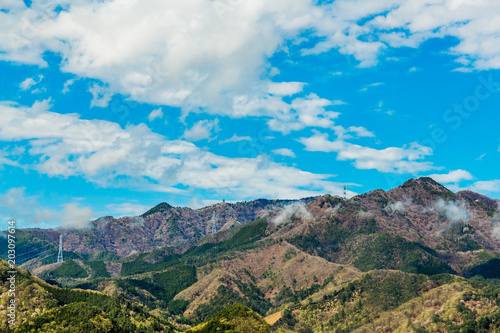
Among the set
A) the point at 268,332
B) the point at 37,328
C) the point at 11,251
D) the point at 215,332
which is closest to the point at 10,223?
the point at 11,251

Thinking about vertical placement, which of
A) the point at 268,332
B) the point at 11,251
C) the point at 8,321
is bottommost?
the point at 268,332

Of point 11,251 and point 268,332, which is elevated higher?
point 11,251

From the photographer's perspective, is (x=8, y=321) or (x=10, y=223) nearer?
(x=10, y=223)

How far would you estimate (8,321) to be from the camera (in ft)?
650

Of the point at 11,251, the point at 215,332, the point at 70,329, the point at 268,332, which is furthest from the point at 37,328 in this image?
the point at 268,332

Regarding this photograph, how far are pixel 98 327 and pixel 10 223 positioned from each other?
58526 millimetres

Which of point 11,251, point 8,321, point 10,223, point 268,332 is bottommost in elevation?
point 268,332

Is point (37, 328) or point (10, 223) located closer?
point (10, 223)

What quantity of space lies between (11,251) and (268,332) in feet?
355

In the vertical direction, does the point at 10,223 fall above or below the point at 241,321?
above

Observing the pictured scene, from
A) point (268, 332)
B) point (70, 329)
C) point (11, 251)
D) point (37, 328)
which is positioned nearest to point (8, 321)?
point (37, 328)

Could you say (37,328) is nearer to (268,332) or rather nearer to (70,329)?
(70,329)

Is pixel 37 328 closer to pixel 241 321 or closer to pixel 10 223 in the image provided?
pixel 10 223

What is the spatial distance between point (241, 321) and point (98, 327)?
61582 millimetres
